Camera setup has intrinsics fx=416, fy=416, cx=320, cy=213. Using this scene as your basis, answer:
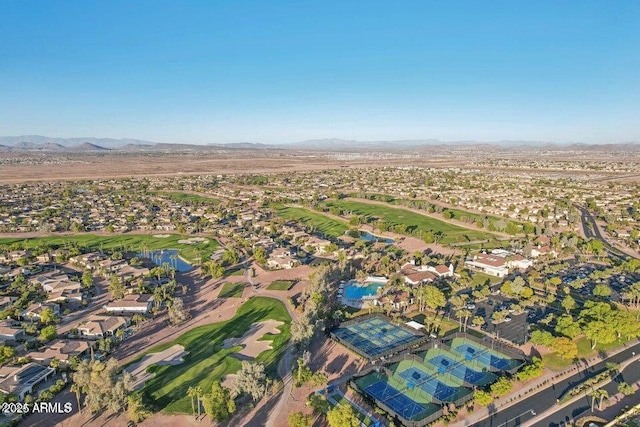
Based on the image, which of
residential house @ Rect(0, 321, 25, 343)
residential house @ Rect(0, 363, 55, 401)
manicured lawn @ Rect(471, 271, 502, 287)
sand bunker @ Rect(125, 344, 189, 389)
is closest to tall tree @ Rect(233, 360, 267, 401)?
sand bunker @ Rect(125, 344, 189, 389)

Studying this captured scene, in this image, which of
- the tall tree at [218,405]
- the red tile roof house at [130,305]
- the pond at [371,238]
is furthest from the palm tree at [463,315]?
the red tile roof house at [130,305]

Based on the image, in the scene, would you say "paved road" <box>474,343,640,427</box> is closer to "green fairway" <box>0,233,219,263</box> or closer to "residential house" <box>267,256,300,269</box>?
"residential house" <box>267,256,300,269</box>

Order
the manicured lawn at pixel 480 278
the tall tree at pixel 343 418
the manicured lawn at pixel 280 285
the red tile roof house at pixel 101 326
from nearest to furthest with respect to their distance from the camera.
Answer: the tall tree at pixel 343 418
the red tile roof house at pixel 101 326
the manicured lawn at pixel 280 285
the manicured lawn at pixel 480 278

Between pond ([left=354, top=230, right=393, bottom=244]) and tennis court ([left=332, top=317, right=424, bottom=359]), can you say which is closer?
tennis court ([left=332, top=317, right=424, bottom=359])

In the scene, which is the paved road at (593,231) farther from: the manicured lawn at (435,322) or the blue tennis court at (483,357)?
the blue tennis court at (483,357)

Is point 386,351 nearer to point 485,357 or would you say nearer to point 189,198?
point 485,357

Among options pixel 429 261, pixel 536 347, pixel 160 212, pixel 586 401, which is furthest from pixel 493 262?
pixel 160 212

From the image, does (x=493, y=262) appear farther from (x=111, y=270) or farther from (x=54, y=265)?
(x=54, y=265)
